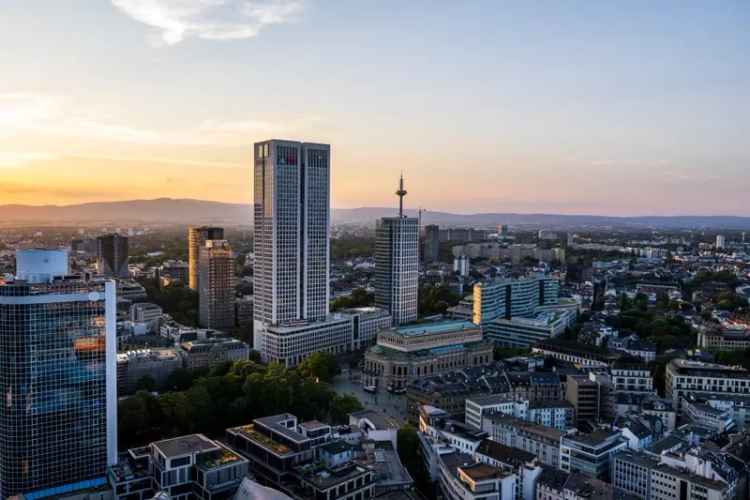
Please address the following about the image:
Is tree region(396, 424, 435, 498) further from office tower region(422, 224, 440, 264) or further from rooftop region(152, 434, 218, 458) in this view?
office tower region(422, 224, 440, 264)

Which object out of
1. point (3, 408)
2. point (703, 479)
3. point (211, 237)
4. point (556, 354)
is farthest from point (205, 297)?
point (703, 479)

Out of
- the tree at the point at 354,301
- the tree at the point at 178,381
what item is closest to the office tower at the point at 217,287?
the tree at the point at 354,301

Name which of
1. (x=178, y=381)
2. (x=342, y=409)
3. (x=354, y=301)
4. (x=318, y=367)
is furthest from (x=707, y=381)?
(x=354, y=301)

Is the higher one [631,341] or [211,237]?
[211,237]

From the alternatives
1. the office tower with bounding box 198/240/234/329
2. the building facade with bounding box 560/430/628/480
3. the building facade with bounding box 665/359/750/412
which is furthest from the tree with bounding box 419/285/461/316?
the building facade with bounding box 560/430/628/480

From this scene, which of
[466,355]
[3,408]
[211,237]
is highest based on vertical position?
[211,237]

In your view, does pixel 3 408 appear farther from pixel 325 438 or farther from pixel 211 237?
pixel 211 237

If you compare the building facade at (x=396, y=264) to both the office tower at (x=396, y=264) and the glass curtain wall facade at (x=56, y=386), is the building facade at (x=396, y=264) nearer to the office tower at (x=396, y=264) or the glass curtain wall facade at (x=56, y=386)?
the office tower at (x=396, y=264)

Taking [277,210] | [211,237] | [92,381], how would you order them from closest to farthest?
[92,381], [277,210], [211,237]
